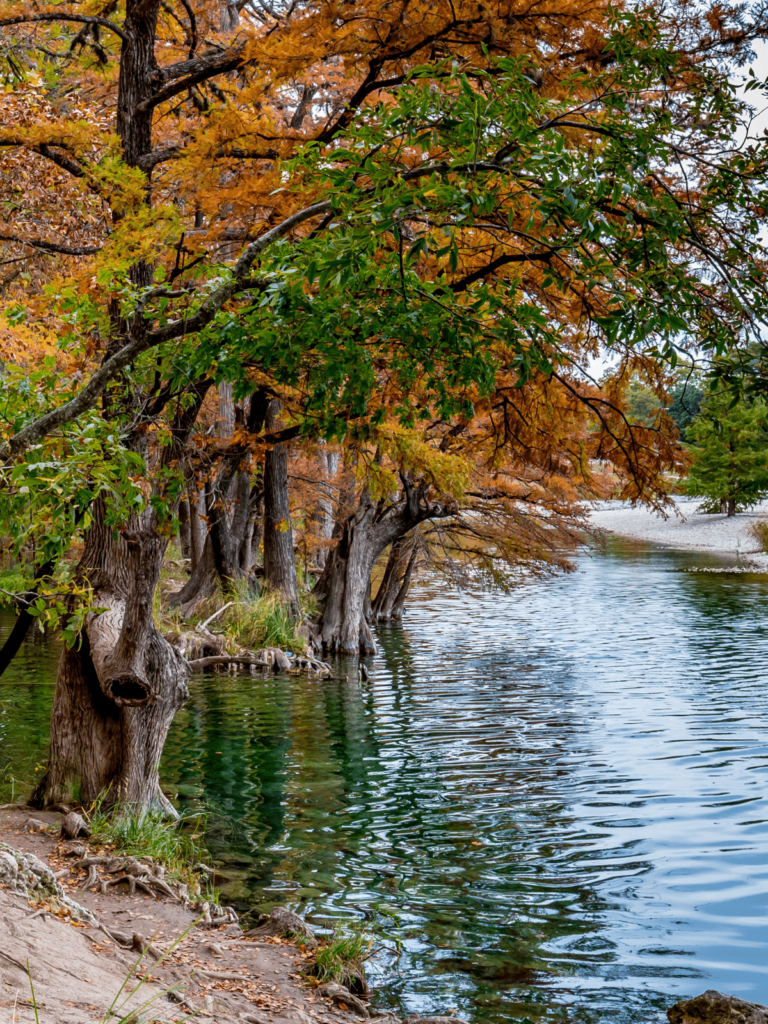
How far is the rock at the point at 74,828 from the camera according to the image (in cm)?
749

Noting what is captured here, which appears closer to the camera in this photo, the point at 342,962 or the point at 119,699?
the point at 342,962

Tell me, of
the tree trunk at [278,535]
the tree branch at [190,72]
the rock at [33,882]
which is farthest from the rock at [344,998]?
the tree trunk at [278,535]

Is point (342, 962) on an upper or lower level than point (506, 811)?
upper

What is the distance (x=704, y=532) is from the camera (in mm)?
58625

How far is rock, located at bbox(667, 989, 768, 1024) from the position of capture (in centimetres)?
492

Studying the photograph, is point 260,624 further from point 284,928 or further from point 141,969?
point 141,969

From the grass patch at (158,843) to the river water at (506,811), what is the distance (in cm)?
30

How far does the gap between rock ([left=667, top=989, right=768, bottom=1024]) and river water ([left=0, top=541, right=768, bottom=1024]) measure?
1.08 ft

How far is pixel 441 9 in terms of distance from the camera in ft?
24.7

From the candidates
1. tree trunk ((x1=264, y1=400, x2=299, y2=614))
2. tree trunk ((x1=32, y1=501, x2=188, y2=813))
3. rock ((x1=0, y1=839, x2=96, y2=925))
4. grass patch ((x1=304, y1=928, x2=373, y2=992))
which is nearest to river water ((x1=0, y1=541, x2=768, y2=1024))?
grass patch ((x1=304, y1=928, x2=373, y2=992))

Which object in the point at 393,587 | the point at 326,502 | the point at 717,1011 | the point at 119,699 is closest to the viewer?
the point at 717,1011

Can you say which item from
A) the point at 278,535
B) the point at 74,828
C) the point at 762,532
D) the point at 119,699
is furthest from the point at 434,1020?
the point at 762,532

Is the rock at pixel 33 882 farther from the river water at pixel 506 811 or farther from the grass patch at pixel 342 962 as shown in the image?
the river water at pixel 506 811

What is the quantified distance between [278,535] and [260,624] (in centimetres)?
253
